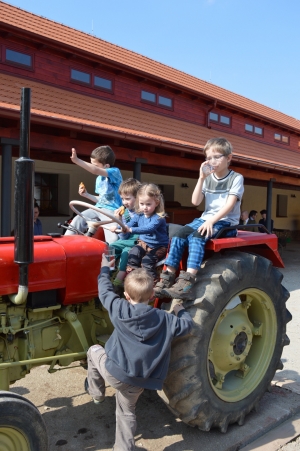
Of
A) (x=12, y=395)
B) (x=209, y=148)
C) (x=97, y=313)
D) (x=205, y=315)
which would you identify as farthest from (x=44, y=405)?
(x=209, y=148)

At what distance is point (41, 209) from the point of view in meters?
Answer: 10.3

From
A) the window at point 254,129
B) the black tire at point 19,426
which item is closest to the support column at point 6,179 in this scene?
the black tire at point 19,426

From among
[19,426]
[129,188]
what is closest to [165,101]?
[129,188]

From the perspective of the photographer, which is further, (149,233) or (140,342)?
(149,233)

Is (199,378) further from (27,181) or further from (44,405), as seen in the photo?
(27,181)

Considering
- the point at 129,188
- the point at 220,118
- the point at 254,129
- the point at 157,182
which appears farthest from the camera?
the point at 254,129

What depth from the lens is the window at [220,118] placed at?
1438 cm

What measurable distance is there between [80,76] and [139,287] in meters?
9.00

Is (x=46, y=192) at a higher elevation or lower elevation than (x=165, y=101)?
lower

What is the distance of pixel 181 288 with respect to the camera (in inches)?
94.3

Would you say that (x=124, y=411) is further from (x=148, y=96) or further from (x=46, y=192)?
(x=148, y=96)

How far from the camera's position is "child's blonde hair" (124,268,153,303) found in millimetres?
2182

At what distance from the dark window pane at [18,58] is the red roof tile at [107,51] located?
0.52m

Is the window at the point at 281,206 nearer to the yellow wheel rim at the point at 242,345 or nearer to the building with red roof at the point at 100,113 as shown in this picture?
the building with red roof at the point at 100,113
